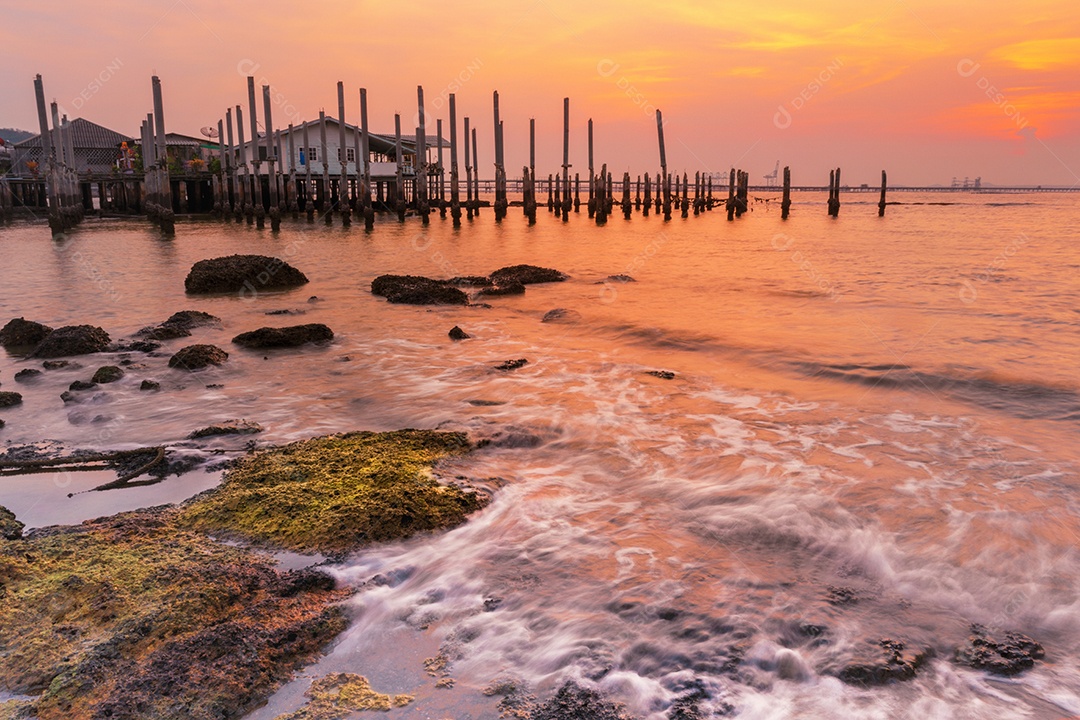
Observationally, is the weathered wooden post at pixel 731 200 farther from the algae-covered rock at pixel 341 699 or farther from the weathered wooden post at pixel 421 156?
the algae-covered rock at pixel 341 699

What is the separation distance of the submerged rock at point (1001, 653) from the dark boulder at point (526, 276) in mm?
13017

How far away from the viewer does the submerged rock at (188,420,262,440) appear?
5.73 m

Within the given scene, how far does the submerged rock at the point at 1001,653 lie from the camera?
3014mm

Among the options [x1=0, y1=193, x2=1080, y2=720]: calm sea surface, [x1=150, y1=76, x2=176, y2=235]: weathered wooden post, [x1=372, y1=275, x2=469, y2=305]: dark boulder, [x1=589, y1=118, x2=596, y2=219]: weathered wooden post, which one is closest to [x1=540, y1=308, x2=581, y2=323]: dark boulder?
[x1=0, y1=193, x2=1080, y2=720]: calm sea surface

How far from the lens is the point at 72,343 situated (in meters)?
8.96

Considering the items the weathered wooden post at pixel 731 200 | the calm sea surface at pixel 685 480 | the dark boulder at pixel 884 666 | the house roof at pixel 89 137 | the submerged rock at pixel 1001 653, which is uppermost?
the house roof at pixel 89 137

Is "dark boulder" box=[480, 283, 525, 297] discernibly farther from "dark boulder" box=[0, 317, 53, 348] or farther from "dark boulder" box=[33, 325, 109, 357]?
"dark boulder" box=[0, 317, 53, 348]

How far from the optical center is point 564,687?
282cm

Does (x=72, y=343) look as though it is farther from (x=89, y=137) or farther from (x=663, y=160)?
(x=89, y=137)

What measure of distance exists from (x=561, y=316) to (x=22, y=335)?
24.7 feet

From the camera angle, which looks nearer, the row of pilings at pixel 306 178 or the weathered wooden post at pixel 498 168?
the row of pilings at pixel 306 178

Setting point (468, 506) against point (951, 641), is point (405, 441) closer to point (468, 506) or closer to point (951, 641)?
point (468, 506)

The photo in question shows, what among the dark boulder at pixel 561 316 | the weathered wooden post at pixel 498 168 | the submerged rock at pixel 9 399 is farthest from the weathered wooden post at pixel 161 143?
the submerged rock at pixel 9 399

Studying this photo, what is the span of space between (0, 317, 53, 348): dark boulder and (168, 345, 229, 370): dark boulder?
265 centimetres
